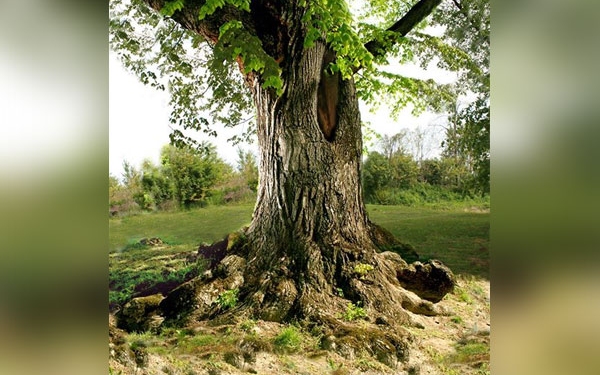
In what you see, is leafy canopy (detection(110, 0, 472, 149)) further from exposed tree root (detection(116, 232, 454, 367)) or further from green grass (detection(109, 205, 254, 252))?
exposed tree root (detection(116, 232, 454, 367))

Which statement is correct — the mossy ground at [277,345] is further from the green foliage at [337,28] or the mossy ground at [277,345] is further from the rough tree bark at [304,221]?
the green foliage at [337,28]

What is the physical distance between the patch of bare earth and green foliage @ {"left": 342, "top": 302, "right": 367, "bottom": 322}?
58mm

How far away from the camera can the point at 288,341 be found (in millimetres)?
3441

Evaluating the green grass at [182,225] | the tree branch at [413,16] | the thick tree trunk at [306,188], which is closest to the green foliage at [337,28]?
the thick tree trunk at [306,188]

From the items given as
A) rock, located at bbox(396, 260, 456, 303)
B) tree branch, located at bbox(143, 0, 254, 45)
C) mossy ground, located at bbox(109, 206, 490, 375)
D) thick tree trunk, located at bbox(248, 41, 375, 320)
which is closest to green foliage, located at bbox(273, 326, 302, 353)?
mossy ground, located at bbox(109, 206, 490, 375)

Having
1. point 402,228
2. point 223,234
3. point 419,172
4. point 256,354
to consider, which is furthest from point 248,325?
point 419,172

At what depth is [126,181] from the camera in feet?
16.0

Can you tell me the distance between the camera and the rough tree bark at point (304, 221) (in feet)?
11.8

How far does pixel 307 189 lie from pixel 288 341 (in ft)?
3.61

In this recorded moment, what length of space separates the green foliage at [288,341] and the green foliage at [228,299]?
0.42 m

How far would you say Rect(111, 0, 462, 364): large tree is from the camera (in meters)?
3.44
